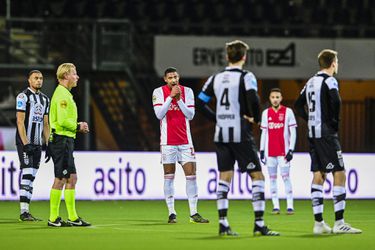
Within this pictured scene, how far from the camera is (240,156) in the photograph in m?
11.3

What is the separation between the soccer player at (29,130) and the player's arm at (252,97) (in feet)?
13.7

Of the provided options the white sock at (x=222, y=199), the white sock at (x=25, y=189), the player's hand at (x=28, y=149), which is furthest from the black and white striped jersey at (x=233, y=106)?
the white sock at (x=25, y=189)

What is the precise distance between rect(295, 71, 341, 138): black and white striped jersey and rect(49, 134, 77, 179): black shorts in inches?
128

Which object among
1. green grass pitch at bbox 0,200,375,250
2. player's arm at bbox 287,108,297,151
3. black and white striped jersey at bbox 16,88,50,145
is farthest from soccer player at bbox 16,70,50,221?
player's arm at bbox 287,108,297,151

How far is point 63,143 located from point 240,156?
2.96m

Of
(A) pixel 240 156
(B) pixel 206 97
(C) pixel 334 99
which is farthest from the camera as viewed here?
(C) pixel 334 99

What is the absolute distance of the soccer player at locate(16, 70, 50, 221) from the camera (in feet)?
47.2

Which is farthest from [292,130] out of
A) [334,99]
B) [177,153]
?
[334,99]

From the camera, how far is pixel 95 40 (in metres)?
25.0

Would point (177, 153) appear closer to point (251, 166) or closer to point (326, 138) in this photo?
point (326, 138)

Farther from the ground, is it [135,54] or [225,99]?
[135,54]

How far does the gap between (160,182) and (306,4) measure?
11.2 meters

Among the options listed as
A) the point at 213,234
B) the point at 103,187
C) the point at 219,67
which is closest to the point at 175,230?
the point at 213,234

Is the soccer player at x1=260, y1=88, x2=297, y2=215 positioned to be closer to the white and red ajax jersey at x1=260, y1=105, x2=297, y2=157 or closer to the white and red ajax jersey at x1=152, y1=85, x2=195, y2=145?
the white and red ajax jersey at x1=260, y1=105, x2=297, y2=157
